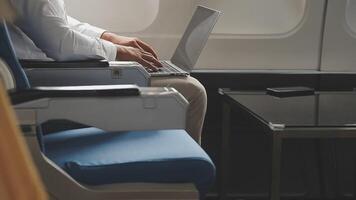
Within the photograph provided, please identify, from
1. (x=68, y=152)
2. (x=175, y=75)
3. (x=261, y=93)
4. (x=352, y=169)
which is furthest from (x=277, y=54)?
(x=68, y=152)

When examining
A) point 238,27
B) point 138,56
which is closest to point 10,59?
point 138,56

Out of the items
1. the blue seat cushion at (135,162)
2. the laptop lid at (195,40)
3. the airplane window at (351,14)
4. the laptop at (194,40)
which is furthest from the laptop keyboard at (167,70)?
the airplane window at (351,14)

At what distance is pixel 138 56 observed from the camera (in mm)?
1928

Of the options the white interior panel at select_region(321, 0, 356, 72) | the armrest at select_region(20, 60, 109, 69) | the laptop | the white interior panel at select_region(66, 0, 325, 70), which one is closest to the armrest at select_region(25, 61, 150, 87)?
the armrest at select_region(20, 60, 109, 69)

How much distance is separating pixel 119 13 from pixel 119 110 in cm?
156

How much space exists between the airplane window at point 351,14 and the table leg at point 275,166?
1.42 meters

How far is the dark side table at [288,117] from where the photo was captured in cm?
160

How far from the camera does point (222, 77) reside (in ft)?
8.66

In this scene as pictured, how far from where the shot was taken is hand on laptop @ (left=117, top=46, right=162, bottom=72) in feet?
6.24

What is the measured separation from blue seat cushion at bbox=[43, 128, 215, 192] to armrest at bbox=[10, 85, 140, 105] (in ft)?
0.50

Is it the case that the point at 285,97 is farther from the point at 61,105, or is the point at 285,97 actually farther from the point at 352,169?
the point at 61,105

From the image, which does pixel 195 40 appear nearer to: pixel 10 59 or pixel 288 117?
pixel 288 117

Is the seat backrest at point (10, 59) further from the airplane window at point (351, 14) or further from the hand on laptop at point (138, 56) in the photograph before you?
the airplane window at point (351, 14)

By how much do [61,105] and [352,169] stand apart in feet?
6.71
